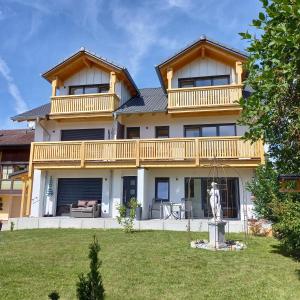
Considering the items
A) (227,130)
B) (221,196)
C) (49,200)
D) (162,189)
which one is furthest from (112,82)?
(221,196)

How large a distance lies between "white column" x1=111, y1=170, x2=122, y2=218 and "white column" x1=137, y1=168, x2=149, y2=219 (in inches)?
63.3

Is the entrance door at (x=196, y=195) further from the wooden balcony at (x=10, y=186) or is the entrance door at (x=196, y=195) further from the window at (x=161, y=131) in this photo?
the wooden balcony at (x=10, y=186)

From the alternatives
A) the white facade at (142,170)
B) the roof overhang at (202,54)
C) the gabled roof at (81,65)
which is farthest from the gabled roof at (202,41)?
the gabled roof at (81,65)

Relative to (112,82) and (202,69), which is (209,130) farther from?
(112,82)

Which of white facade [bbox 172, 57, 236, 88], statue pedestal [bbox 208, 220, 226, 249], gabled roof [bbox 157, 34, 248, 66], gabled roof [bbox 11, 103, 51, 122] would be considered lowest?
statue pedestal [bbox 208, 220, 226, 249]

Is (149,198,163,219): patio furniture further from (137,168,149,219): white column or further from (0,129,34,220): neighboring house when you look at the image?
(0,129,34,220): neighboring house

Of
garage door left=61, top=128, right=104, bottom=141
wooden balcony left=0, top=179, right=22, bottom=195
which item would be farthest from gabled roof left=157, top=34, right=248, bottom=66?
wooden balcony left=0, top=179, right=22, bottom=195

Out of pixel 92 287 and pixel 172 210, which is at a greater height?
pixel 172 210

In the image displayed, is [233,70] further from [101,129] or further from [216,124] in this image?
[101,129]

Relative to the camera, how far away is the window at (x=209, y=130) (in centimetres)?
1704

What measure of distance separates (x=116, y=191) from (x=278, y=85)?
43.5ft

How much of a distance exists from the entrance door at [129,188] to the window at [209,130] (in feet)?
12.8

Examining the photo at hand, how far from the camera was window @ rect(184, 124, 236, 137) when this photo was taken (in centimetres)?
1704

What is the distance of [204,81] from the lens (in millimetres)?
18000
